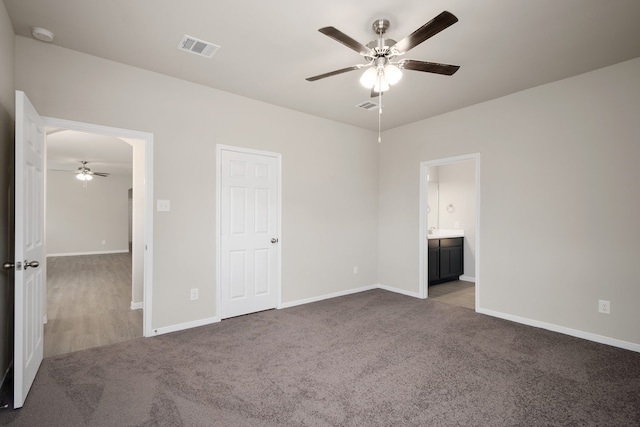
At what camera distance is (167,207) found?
3447 millimetres

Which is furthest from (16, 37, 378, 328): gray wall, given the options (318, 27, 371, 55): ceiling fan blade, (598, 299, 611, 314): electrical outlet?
(598, 299, 611, 314): electrical outlet

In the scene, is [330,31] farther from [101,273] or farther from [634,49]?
[101,273]

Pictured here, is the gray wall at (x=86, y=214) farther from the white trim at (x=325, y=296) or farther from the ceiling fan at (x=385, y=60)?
the ceiling fan at (x=385, y=60)

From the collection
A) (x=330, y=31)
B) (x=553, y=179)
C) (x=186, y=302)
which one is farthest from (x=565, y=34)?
(x=186, y=302)

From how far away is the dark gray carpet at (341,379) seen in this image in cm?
204

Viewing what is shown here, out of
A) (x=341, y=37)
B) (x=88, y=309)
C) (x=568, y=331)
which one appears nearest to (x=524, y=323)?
(x=568, y=331)

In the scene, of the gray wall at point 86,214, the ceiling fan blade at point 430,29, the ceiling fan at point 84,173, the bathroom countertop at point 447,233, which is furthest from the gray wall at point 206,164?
the gray wall at point 86,214

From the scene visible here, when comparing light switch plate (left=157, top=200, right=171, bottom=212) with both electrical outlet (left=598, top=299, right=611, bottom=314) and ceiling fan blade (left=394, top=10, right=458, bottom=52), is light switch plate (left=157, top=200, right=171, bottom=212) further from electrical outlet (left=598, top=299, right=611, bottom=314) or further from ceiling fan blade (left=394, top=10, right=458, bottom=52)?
electrical outlet (left=598, top=299, right=611, bottom=314)

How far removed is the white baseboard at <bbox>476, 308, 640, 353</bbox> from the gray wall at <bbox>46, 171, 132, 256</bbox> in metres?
11.0

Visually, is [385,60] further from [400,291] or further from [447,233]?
[447,233]

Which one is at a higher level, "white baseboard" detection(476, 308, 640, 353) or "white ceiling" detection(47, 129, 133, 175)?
"white ceiling" detection(47, 129, 133, 175)

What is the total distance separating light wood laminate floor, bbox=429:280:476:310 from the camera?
185 inches

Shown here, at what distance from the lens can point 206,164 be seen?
146 inches

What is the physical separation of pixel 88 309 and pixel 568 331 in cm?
588
